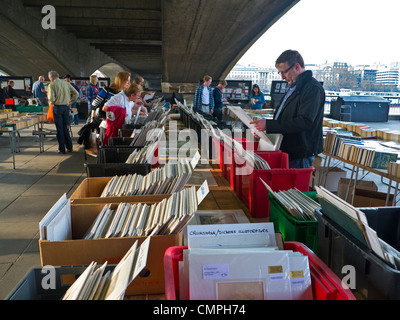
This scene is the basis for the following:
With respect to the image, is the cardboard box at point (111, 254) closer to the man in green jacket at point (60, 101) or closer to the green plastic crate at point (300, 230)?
the green plastic crate at point (300, 230)

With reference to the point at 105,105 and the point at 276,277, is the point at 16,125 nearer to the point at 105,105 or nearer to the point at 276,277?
the point at 105,105

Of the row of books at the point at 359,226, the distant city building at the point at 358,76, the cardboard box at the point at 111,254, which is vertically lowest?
the cardboard box at the point at 111,254

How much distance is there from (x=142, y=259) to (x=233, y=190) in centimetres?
154

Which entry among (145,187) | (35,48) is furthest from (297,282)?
(35,48)

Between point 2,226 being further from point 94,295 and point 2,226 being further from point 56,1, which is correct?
point 56,1

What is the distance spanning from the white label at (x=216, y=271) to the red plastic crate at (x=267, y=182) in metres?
0.96

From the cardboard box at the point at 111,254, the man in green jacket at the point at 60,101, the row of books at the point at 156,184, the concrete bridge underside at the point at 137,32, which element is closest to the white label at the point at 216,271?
the cardboard box at the point at 111,254

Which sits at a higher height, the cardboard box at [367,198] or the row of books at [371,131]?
the row of books at [371,131]

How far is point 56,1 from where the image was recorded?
12891 mm

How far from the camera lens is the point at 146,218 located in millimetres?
1476

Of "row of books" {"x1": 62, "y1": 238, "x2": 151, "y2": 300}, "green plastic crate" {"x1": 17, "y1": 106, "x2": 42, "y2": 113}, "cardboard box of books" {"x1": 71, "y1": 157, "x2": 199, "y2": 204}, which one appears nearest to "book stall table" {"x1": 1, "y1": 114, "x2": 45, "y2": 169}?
"green plastic crate" {"x1": 17, "y1": 106, "x2": 42, "y2": 113}

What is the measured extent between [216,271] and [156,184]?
3.18ft

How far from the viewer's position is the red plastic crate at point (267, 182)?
74.0 inches
